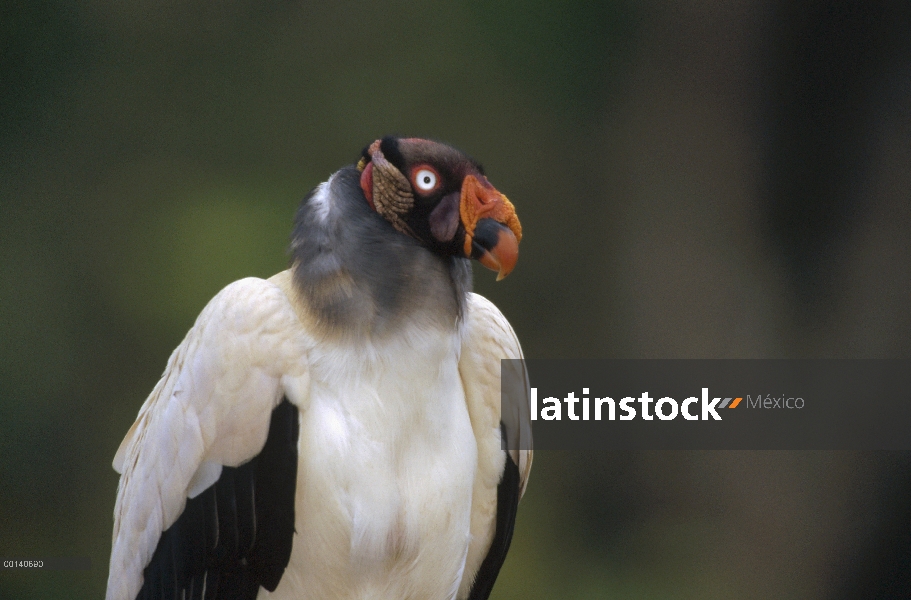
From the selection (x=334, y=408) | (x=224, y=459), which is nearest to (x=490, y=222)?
(x=334, y=408)

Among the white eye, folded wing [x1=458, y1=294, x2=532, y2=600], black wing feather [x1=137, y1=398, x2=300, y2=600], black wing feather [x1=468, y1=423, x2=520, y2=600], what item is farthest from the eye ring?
black wing feather [x1=468, y1=423, x2=520, y2=600]

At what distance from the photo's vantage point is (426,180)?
1282 mm

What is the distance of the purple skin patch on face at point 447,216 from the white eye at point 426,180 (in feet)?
0.09

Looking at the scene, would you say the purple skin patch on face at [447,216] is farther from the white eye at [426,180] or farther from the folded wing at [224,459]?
the folded wing at [224,459]

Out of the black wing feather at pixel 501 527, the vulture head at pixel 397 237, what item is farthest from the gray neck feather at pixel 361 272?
the black wing feather at pixel 501 527

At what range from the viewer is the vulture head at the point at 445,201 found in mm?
1267

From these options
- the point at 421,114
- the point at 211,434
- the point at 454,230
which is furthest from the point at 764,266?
the point at 211,434

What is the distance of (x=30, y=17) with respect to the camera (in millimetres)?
2672

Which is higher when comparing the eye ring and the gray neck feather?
the eye ring

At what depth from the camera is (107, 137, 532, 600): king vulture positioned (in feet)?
4.26

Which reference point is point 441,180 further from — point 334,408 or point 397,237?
point 334,408

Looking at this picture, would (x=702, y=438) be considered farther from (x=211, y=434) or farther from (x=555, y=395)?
(x=211, y=434)

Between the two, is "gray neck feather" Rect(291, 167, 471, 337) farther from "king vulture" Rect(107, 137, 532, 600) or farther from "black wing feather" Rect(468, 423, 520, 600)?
"black wing feather" Rect(468, 423, 520, 600)

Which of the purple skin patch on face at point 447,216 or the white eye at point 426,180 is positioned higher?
the white eye at point 426,180
